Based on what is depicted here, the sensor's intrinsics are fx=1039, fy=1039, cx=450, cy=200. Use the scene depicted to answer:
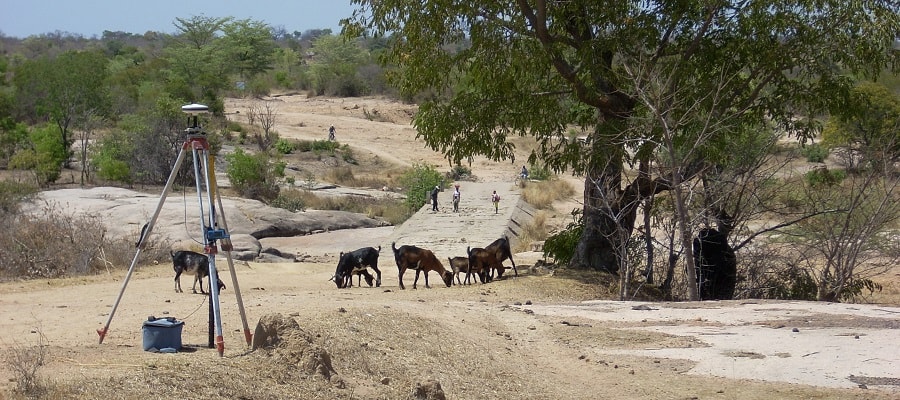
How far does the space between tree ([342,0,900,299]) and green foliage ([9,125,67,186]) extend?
21.0 meters

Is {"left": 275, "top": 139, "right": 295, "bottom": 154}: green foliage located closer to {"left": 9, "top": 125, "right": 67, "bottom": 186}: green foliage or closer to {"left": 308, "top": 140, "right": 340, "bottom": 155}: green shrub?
{"left": 308, "top": 140, "right": 340, "bottom": 155}: green shrub

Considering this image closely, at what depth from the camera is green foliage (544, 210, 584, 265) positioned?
1855cm

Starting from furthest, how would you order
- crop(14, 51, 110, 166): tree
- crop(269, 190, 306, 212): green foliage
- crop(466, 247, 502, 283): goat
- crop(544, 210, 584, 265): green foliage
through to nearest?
crop(14, 51, 110, 166): tree
crop(269, 190, 306, 212): green foliage
crop(544, 210, 584, 265): green foliage
crop(466, 247, 502, 283): goat

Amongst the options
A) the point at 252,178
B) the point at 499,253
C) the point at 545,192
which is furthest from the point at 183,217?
the point at 545,192

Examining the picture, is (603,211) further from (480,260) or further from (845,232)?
(845,232)

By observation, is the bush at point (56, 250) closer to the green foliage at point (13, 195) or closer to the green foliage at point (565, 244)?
the green foliage at point (13, 195)

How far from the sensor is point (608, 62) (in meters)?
16.9

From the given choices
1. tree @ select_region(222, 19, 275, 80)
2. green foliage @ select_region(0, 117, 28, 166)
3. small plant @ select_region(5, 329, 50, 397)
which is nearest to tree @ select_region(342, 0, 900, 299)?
small plant @ select_region(5, 329, 50, 397)

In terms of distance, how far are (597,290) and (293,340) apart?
880cm

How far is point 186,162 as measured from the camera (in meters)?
33.7

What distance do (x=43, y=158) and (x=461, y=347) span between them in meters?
28.8

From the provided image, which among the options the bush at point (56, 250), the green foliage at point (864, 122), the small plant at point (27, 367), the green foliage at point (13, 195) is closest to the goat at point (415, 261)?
Result: the bush at point (56, 250)

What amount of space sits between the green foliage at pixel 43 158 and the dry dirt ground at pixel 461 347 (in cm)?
2112

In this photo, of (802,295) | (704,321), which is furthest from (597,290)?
(704,321)
